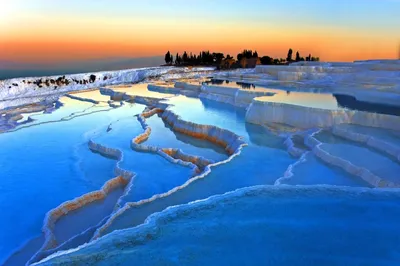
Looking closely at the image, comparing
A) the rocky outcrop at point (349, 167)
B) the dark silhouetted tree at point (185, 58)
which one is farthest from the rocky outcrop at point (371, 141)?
the dark silhouetted tree at point (185, 58)

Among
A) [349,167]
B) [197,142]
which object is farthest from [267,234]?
[197,142]

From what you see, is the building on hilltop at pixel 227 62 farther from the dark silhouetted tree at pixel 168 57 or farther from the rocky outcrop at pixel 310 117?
the rocky outcrop at pixel 310 117

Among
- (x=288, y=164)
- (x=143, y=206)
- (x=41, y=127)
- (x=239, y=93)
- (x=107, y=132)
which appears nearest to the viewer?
(x=143, y=206)

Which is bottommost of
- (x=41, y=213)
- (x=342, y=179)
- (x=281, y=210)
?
(x=41, y=213)

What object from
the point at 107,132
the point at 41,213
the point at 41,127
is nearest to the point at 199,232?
the point at 41,213

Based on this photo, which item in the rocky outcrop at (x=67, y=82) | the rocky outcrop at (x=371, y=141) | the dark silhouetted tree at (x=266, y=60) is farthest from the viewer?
the dark silhouetted tree at (x=266, y=60)

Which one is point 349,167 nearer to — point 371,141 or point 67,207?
point 371,141

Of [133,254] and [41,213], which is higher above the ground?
[133,254]

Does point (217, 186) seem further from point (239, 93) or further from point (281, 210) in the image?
point (239, 93)
